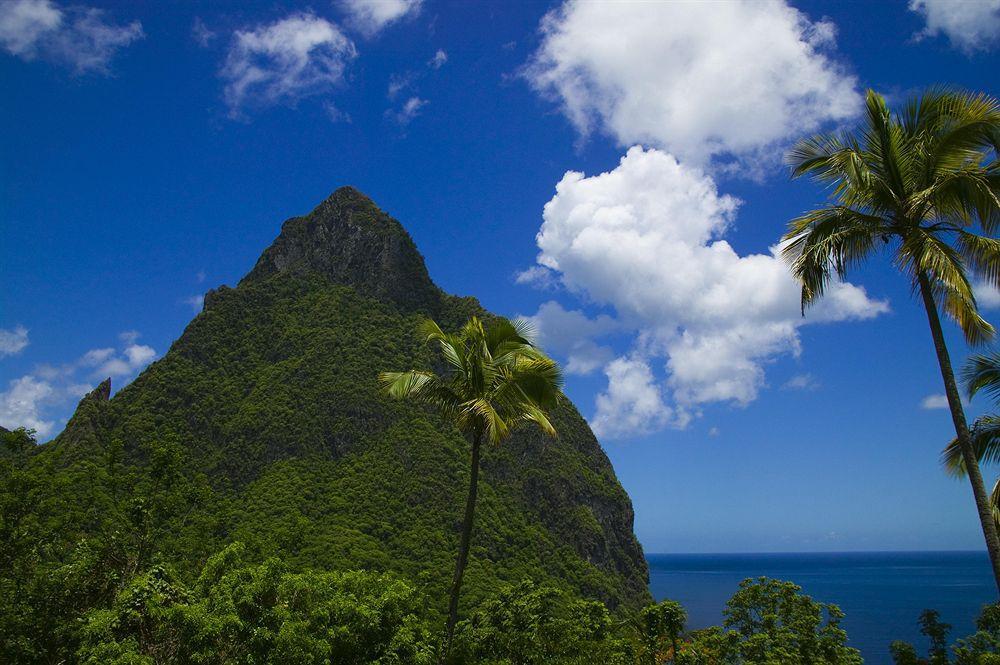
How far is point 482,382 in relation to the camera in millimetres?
10461

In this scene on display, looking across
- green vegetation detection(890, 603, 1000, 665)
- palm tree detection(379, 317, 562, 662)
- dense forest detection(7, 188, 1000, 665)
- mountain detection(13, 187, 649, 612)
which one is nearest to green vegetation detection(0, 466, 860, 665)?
dense forest detection(7, 188, 1000, 665)

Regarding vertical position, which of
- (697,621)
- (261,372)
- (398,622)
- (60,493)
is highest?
(261,372)

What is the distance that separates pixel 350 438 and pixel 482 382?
93559 millimetres

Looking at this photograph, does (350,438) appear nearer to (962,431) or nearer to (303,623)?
(303,623)

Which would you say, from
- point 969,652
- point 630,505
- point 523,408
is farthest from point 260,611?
point 630,505

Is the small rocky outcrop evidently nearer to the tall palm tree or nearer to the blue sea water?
the blue sea water

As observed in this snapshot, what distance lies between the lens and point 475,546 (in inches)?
3460

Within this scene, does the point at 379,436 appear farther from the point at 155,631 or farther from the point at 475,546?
the point at 155,631

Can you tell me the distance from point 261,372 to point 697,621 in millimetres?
85211

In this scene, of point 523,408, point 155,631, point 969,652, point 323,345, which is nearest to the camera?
point 523,408

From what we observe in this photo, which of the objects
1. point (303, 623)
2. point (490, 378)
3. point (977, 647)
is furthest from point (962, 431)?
point (977, 647)

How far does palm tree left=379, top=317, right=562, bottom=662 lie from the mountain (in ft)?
176

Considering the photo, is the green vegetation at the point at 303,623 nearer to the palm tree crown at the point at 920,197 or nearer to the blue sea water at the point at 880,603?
the palm tree crown at the point at 920,197

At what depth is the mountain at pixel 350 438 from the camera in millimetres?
81750
